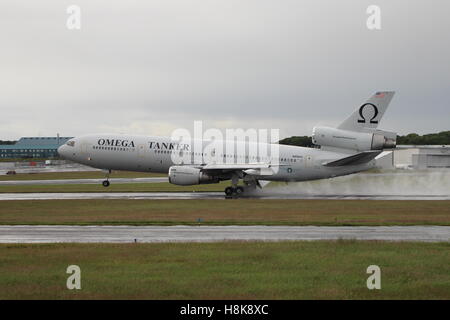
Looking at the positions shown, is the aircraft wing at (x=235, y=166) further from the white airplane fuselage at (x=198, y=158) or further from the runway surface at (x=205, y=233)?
the runway surface at (x=205, y=233)

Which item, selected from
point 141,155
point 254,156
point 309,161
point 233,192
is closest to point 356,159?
point 309,161

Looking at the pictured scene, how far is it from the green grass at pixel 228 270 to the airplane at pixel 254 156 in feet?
82.3

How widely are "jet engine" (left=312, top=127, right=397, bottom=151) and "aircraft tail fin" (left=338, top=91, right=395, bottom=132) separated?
55cm

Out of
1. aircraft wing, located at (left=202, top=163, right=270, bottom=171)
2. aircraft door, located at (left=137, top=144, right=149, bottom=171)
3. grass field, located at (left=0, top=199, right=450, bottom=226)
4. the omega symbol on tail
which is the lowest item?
grass field, located at (left=0, top=199, right=450, bottom=226)

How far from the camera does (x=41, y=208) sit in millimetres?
36062

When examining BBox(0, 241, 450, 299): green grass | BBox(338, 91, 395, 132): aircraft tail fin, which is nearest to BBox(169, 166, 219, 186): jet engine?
BBox(338, 91, 395, 132): aircraft tail fin

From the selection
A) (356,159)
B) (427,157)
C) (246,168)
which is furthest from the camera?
(427,157)

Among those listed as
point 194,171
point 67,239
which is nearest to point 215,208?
point 194,171

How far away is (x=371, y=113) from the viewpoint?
45.8 m

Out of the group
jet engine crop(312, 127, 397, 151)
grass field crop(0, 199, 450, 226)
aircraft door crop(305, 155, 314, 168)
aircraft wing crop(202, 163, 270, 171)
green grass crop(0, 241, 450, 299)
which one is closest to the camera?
green grass crop(0, 241, 450, 299)

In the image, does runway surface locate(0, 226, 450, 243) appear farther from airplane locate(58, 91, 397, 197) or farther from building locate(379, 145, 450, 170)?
building locate(379, 145, 450, 170)

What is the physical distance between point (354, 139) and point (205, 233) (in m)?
25.8

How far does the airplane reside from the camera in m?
45.4

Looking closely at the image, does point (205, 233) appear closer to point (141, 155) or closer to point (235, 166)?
point (235, 166)
